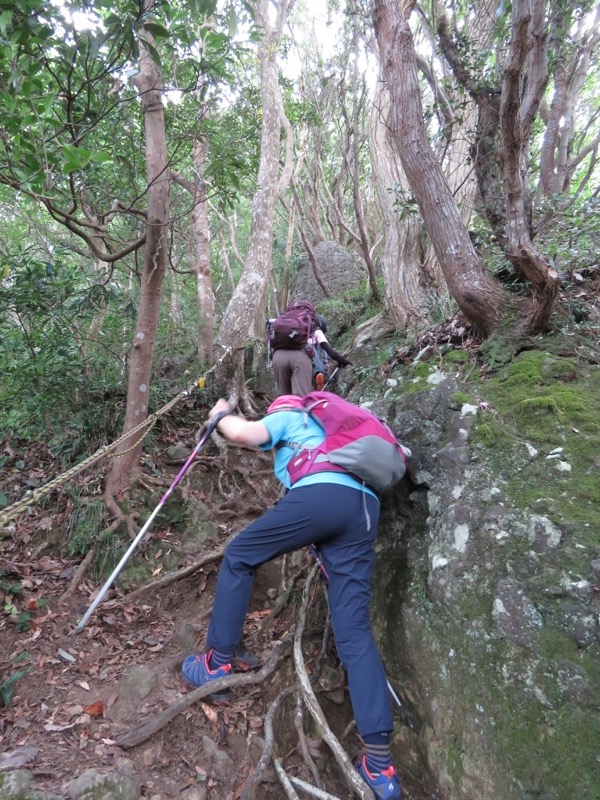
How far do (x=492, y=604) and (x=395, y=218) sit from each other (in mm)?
5674

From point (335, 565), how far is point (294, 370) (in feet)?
12.2

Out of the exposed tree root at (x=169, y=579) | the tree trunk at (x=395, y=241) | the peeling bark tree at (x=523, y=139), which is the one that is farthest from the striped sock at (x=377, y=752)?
the tree trunk at (x=395, y=241)

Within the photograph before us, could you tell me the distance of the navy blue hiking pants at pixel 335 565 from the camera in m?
2.39

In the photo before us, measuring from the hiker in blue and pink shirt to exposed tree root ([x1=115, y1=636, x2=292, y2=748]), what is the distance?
64mm

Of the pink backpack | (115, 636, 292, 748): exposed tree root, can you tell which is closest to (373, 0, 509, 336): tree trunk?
the pink backpack

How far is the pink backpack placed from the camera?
8.79 feet

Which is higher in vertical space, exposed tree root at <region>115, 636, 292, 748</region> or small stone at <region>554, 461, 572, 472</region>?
small stone at <region>554, 461, 572, 472</region>

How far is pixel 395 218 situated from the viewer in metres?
6.70

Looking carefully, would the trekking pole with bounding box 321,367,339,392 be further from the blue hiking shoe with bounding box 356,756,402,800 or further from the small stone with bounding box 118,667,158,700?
the blue hiking shoe with bounding box 356,756,402,800

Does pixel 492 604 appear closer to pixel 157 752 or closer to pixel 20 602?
pixel 157 752

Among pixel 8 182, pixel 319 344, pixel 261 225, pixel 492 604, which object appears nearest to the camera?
pixel 492 604

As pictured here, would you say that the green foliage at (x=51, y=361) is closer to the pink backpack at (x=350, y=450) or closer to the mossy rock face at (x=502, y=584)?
the pink backpack at (x=350, y=450)

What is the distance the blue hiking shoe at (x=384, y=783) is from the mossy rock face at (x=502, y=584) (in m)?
0.21

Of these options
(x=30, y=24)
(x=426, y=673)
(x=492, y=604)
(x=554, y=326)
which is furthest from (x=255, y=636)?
(x=30, y=24)
